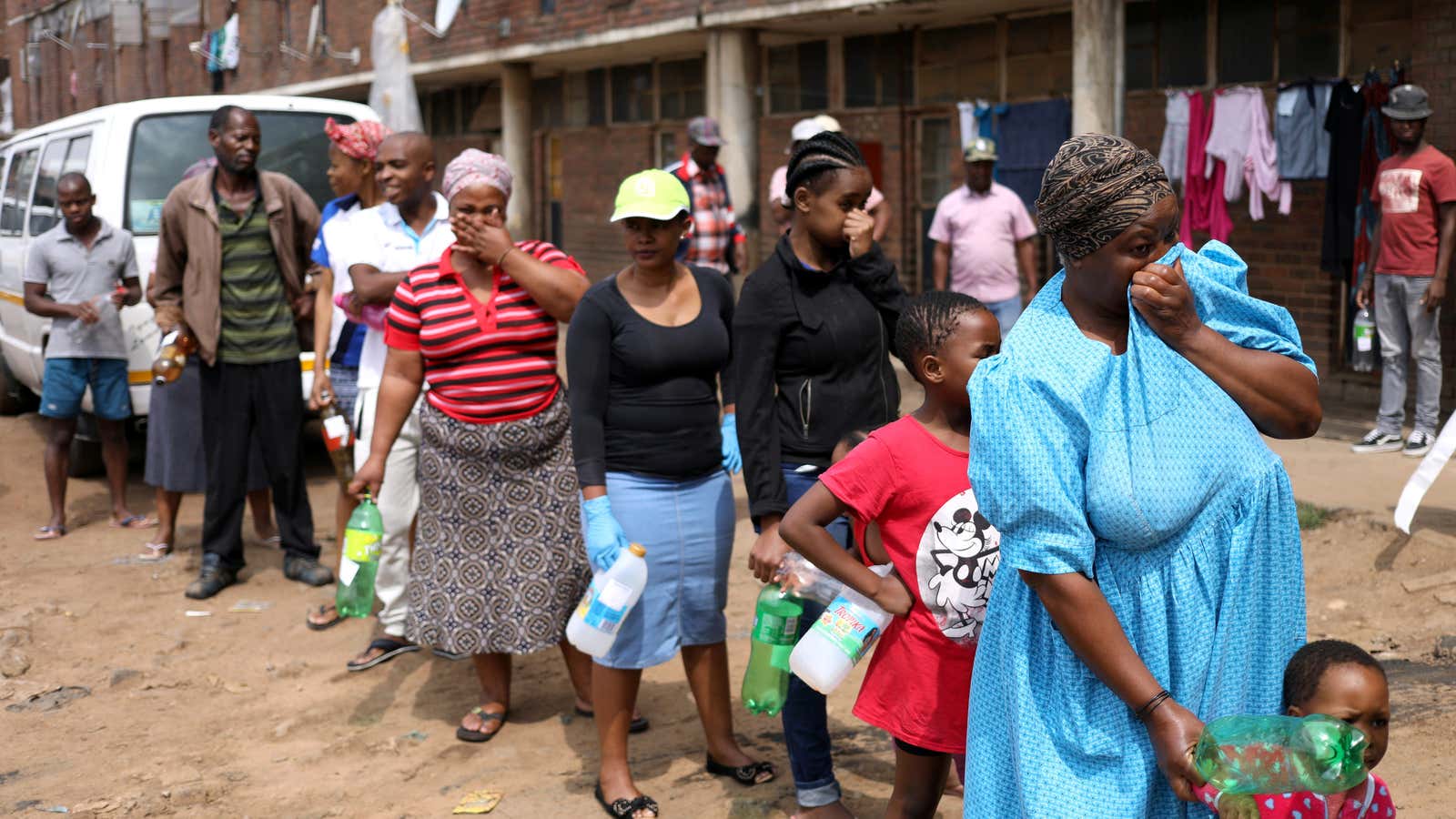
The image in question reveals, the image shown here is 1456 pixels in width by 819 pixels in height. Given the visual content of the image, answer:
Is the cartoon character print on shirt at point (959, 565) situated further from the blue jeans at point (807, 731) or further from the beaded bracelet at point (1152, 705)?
the beaded bracelet at point (1152, 705)

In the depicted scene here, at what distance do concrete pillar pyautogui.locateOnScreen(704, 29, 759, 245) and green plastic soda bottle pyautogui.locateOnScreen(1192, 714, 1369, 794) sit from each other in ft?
39.4

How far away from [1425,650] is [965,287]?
4.75 m

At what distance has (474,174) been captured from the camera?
465cm

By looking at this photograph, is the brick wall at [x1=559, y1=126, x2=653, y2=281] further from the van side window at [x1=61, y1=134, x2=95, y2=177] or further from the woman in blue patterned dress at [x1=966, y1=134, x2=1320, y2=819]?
the woman in blue patterned dress at [x1=966, y1=134, x2=1320, y2=819]

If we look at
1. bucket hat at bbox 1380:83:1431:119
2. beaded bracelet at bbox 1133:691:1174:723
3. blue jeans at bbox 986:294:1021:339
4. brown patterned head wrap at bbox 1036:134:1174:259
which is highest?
bucket hat at bbox 1380:83:1431:119

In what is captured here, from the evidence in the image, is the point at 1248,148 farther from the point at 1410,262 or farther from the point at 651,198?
the point at 651,198

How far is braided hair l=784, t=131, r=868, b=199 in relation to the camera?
3908 millimetres

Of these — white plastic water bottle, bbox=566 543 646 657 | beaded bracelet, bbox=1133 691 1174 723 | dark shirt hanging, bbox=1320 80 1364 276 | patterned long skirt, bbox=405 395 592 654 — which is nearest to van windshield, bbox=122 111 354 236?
patterned long skirt, bbox=405 395 592 654

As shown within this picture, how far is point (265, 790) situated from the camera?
4.71 meters

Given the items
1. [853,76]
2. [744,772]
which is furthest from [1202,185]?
[744,772]

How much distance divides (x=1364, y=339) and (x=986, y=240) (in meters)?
2.42

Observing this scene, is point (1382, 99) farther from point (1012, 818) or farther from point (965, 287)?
point (1012, 818)

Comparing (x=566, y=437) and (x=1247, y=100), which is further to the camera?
(x=1247, y=100)

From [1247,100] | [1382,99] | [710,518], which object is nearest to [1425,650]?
[710,518]
